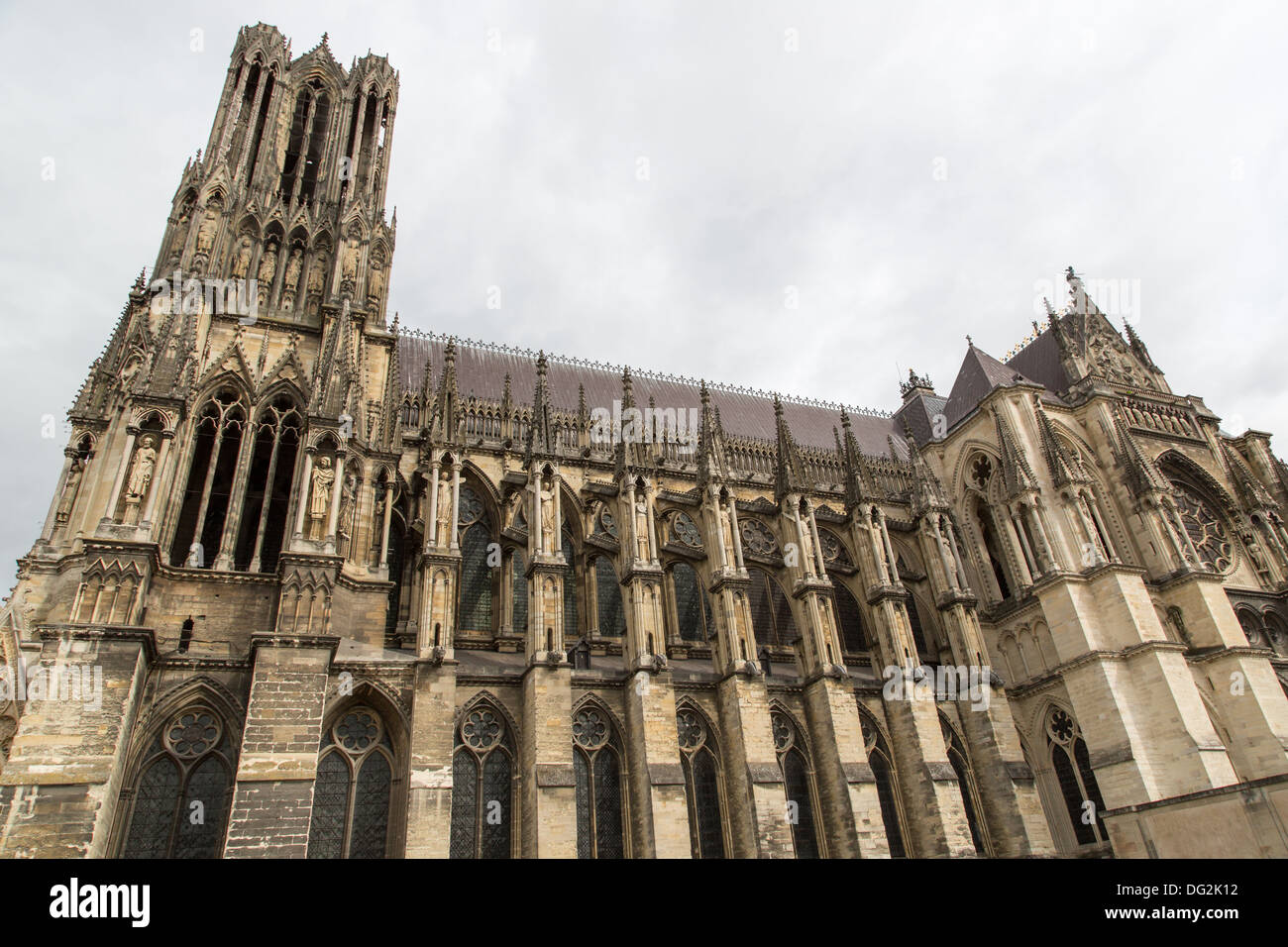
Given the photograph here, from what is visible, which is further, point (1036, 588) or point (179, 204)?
point (1036, 588)

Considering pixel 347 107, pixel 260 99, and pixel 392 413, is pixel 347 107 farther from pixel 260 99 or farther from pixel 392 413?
pixel 392 413

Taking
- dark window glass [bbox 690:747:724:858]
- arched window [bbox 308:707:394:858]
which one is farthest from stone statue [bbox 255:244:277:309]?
dark window glass [bbox 690:747:724:858]

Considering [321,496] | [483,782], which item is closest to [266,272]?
[321,496]

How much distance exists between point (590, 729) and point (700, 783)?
9.89 ft

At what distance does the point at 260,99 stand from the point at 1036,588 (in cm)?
2753

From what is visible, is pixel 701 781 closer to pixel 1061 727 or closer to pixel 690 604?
pixel 690 604

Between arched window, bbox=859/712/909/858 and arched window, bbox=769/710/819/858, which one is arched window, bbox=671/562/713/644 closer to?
arched window, bbox=769/710/819/858

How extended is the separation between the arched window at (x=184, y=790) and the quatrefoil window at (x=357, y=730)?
2145 mm

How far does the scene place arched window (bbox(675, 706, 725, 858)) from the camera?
18.5 metres

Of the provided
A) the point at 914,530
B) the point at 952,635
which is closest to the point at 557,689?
the point at 952,635

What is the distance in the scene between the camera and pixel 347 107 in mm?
24453

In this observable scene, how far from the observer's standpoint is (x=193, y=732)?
14.6 metres

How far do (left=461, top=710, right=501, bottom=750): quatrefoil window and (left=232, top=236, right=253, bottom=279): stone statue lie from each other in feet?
40.6
